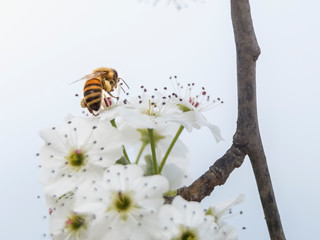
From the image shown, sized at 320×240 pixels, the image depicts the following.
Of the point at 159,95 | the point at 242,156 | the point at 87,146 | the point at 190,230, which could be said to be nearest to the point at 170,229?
the point at 190,230

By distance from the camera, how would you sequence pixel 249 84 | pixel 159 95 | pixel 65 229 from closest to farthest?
pixel 65 229 → pixel 159 95 → pixel 249 84

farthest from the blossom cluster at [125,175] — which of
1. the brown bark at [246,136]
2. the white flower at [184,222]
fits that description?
the brown bark at [246,136]

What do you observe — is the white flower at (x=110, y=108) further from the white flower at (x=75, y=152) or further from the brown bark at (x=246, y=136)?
the brown bark at (x=246, y=136)

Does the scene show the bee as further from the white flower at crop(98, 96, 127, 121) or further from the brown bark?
the brown bark

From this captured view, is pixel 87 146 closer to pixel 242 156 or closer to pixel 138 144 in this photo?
pixel 138 144

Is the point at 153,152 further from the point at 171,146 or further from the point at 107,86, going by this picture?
the point at 107,86

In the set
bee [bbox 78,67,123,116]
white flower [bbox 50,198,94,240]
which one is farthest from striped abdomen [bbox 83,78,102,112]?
white flower [bbox 50,198,94,240]

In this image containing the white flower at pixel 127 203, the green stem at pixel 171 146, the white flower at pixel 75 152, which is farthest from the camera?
the green stem at pixel 171 146

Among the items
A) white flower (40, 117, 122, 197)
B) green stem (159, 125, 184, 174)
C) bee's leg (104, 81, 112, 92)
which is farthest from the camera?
bee's leg (104, 81, 112, 92)
